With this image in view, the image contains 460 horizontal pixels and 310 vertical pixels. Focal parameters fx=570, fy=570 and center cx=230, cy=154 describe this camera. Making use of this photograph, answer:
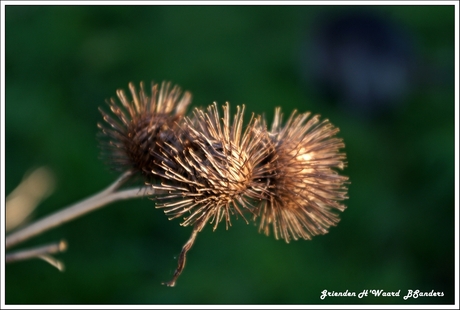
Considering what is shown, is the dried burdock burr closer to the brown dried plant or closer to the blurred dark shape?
the brown dried plant

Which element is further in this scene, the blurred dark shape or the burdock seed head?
the blurred dark shape

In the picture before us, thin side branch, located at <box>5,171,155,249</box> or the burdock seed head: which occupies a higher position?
the burdock seed head

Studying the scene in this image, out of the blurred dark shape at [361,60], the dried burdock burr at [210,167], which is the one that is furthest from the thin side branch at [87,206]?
the blurred dark shape at [361,60]

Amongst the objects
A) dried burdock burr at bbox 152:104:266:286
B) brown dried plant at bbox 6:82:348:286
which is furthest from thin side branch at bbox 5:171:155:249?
dried burdock burr at bbox 152:104:266:286

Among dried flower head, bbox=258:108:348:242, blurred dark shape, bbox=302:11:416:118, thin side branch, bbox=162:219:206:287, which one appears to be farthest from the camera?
blurred dark shape, bbox=302:11:416:118

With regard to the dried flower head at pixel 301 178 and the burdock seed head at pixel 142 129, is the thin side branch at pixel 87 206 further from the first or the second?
the dried flower head at pixel 301 178

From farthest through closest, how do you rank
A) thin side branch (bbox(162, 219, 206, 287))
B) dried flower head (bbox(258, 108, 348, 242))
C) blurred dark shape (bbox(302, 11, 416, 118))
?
blurred dark shape (bbox(302, 11, 416, 118)), dried flower head (bbox(258, 108, 348, 242)), thin side branch (bbox(162, 219, 206, 287))

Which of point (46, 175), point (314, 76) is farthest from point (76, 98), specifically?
point (314, 76)

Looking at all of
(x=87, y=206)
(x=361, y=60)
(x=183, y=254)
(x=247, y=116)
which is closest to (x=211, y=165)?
(x=183, y=254)
